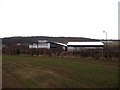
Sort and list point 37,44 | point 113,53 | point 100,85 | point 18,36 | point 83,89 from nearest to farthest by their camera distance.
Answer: point 83,89 < point 100,85 < point 113,53 < point 37,44 < point 18,36

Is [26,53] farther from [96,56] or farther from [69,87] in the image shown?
[69,87]

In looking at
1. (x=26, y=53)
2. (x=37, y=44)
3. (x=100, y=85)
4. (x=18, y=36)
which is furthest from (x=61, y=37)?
(x=100, y=85)

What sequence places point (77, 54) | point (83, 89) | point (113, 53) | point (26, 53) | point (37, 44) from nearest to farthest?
point (83, 89)
point (113, 53)
point (77, 54)
point (26, 53)
point (37, 44)

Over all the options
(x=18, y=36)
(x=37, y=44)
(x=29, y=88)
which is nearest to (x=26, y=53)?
(x=37, y=44)

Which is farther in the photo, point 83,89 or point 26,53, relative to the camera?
point 26,53

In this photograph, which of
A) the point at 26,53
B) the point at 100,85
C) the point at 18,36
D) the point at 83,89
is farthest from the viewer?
the point at 18,36

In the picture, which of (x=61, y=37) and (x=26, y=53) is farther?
(x=61, y=37)

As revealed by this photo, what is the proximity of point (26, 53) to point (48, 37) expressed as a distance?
90.4 metres

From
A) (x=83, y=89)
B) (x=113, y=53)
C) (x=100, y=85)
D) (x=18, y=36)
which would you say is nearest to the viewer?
(x=83, y=89)

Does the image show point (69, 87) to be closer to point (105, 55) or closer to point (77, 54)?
point (105, 55)

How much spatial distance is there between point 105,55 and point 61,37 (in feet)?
350

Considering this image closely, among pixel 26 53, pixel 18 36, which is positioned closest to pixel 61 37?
pixel 18 36

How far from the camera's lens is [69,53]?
35531 millimetres

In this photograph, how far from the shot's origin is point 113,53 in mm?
28219
